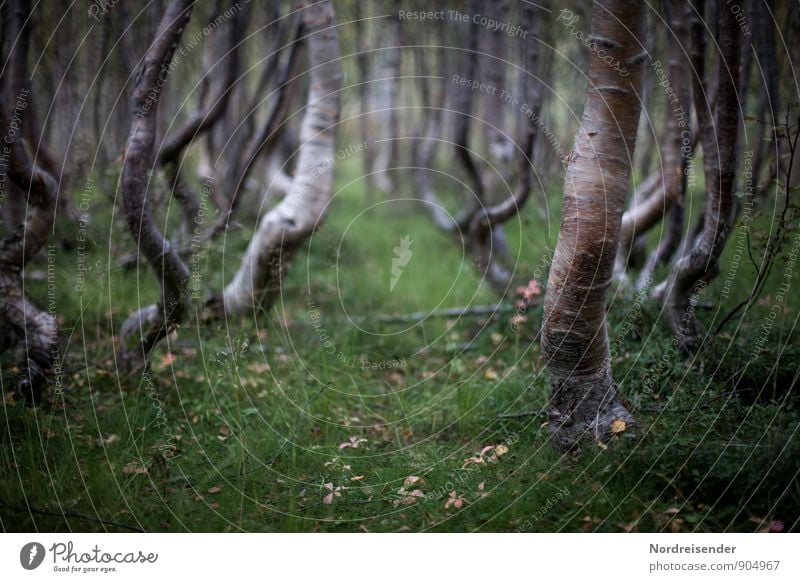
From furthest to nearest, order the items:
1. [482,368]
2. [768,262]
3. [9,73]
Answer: [9,73], [482,368], [768,262]

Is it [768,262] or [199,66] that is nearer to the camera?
[768,262]

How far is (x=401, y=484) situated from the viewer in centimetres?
305

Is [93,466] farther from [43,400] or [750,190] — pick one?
[750,190]

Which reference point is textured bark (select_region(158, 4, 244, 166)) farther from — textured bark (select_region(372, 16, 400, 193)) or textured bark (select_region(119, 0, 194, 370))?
textured bark (select_region(372, 16, 400, 193))

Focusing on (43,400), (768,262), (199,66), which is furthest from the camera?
(199,66)

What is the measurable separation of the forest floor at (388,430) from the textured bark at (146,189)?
12.4 inches

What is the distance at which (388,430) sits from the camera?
352cm

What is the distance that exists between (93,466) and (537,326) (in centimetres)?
275

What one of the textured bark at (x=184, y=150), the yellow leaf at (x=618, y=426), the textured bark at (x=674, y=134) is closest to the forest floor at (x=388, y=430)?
the yellow leaf at (x=618, y=426)

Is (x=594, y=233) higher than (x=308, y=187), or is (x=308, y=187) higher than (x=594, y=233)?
(x=308, y=187)

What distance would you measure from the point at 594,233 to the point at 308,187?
212cm

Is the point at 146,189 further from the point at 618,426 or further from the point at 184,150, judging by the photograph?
the point at 618,426

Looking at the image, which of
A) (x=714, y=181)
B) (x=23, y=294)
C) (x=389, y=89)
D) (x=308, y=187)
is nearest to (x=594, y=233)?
(x=714, y=181)
